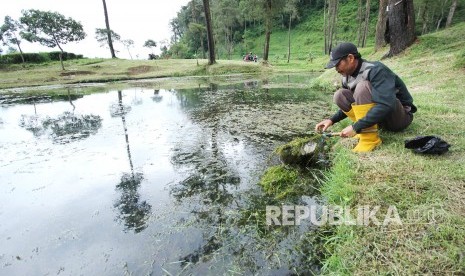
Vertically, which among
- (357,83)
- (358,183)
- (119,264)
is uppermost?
(357,83)

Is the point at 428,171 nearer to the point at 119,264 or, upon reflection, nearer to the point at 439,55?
the point at 119,264

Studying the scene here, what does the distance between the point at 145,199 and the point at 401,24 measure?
33.4 feet

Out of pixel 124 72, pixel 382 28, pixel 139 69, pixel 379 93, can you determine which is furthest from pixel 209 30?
pixel 379 93

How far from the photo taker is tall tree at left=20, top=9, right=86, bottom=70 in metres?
24.4

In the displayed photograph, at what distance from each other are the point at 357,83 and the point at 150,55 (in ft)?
125

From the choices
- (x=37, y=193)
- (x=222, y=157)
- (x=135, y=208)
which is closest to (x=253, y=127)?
(x=222, y=157)

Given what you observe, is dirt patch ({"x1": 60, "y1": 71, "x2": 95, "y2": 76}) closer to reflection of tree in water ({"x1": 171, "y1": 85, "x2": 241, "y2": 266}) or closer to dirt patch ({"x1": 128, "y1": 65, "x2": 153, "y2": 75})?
dirt patch ({"x1": 128, "y1": 65, "x2": 153, "y2": 75})

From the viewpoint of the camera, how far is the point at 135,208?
9.99ft

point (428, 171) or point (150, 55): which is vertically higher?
point (150, 55)

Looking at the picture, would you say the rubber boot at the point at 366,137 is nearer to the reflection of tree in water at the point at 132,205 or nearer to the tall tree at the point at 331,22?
the reflection of tree in water at the point at 132,205

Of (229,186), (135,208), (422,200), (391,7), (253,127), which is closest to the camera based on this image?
(422,200)

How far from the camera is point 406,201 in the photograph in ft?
7.06

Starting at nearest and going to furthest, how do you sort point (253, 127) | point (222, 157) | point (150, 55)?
point (222, 157) < point (253, 127) < point (150, 55)

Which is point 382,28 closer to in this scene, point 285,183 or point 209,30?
point 285,183
